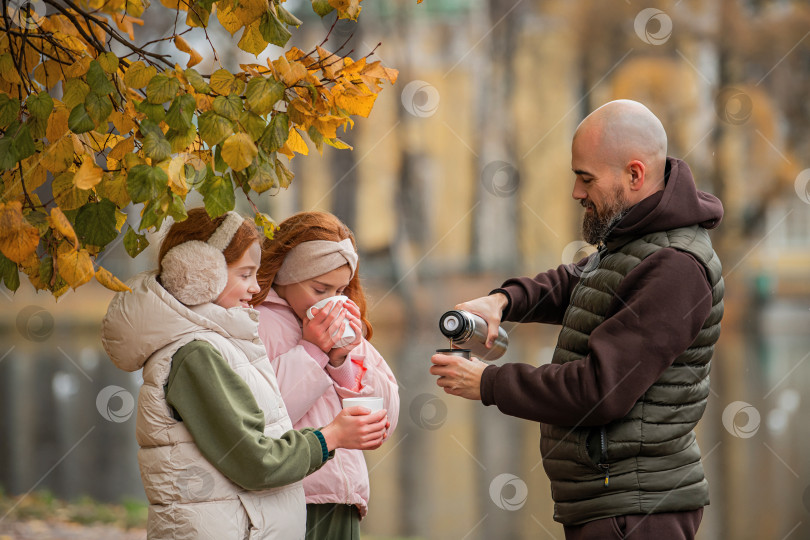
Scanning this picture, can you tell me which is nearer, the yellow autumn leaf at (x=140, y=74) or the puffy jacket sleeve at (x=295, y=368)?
the yellow autumn leaf at (x=140, y=74)

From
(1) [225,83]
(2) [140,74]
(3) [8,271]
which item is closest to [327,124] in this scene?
(1) [225,83]

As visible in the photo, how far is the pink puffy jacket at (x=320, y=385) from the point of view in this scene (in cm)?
279

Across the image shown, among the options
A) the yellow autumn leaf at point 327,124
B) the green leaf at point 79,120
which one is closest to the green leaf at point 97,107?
the green leaf at point 79,120

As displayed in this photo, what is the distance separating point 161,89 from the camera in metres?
2.31

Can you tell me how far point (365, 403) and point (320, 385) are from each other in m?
0.24

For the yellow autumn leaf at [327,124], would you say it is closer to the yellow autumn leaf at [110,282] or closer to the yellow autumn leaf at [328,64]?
the yellow autumn leaf at [328,64]

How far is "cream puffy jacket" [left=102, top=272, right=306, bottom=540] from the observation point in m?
2.38

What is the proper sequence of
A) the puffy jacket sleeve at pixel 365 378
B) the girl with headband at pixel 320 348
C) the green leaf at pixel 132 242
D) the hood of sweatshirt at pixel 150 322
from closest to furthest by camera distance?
1. the hood of sweatshirt at pixel 150 322
2. the green leaf at pixel 132 242
3. the girl with headband at pixel 320 348
4. the puffy jacket sleeve at pixel 365 378

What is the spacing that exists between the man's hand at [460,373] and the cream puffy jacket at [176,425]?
0.61 metres

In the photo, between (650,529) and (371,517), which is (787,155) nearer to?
(371,517)

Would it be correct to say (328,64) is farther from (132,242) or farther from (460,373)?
(460,373)

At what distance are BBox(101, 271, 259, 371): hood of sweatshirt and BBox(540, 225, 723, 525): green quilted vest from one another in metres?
1.05

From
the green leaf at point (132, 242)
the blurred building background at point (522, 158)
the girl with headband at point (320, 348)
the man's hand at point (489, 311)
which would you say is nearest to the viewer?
the green leaf at point (132, 242)

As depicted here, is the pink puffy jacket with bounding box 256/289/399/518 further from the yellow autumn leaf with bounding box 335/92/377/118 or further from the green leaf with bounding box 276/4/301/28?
the green leaf with bounding box 276/4/301/28
